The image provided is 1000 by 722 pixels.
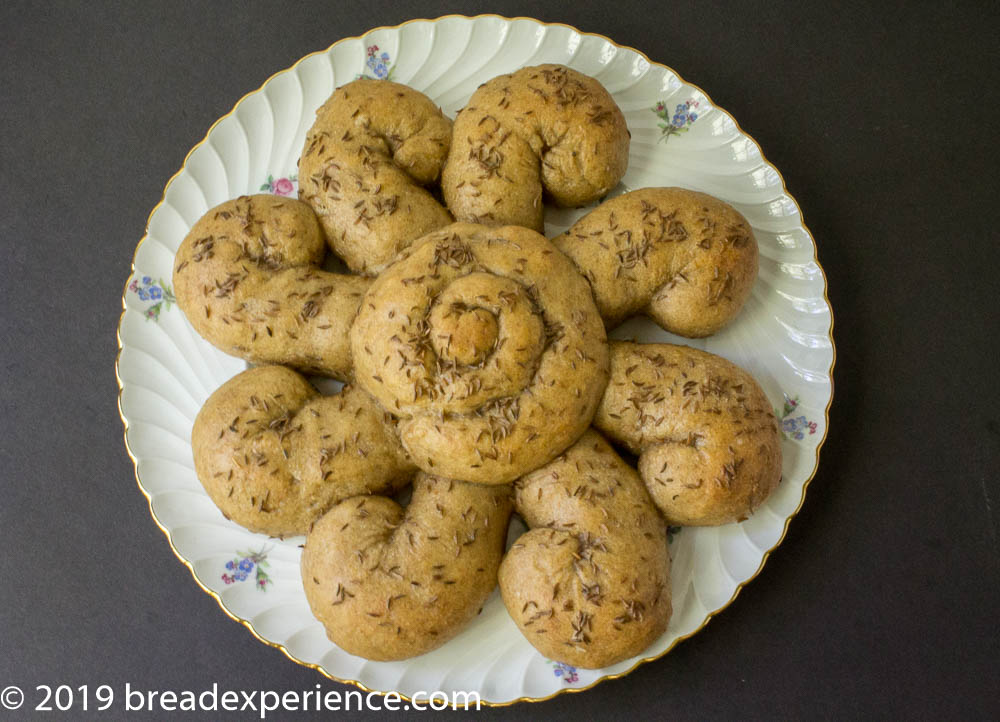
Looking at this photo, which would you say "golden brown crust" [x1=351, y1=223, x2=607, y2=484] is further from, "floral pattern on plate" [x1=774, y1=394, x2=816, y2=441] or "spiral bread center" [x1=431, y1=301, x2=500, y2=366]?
"floral pattern on plate" [x1=774, y1=394, x2=816, y2=441]

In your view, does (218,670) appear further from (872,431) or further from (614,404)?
(872,431)

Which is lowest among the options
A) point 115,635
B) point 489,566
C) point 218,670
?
point 218,670

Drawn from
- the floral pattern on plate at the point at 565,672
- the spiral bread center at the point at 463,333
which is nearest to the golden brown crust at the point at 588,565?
the floral pattern on plate at the point at 565,672

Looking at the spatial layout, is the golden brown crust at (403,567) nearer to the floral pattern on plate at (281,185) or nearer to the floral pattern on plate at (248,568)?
the floral pattern on plate at (248,568)

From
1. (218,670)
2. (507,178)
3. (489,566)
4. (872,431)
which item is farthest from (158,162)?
(872,431)

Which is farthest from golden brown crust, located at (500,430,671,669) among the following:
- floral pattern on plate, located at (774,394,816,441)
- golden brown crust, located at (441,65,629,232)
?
golden brown crust, located at (441,65,629,232)

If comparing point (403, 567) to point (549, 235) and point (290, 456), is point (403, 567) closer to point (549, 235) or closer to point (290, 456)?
point (290, 456)
